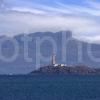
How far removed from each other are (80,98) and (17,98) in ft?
41.8

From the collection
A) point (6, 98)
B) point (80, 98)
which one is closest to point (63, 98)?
point (80, 98)

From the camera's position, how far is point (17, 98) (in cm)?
11544

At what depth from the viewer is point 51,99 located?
367ft

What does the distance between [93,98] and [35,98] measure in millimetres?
11618

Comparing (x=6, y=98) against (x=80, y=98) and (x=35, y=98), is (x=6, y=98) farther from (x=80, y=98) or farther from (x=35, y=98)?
(x=80, y=98)

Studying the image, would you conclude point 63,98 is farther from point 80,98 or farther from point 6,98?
point 6,98

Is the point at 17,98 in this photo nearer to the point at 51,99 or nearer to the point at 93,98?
the point at 51,99

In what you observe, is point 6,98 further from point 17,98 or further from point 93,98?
point 93,98

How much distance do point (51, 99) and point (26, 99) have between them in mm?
5160

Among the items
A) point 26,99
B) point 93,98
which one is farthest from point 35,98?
point 93,98

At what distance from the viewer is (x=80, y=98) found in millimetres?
117312

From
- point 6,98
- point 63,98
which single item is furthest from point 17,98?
point 63,98

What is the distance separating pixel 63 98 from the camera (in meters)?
116

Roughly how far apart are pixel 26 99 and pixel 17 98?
2642 mm
